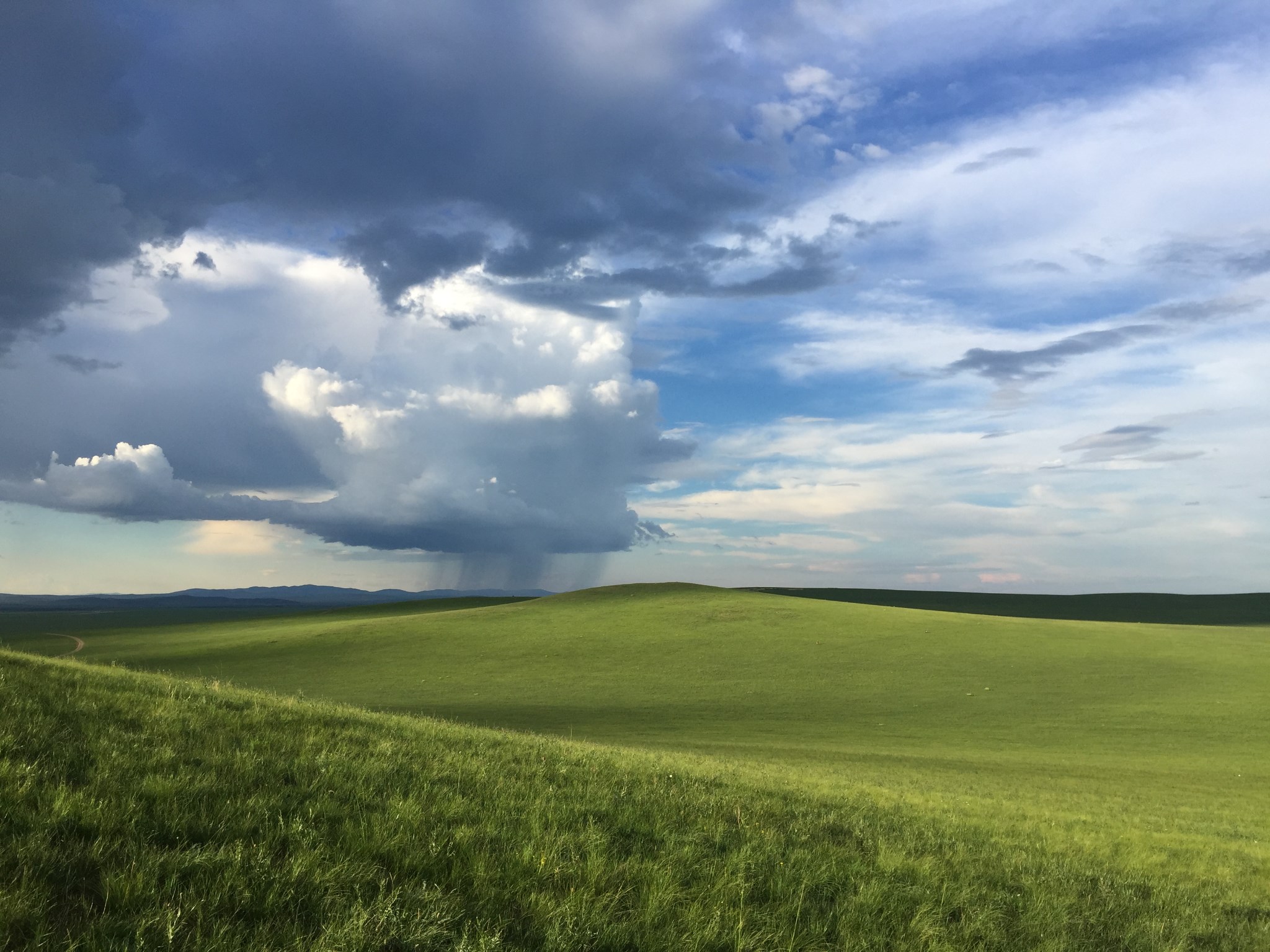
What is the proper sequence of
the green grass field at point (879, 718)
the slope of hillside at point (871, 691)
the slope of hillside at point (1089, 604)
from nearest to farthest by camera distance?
the green grass field at point (879, 718), the slope of hillside at point (871, 691), the slope of hillside at point (1089, 604)

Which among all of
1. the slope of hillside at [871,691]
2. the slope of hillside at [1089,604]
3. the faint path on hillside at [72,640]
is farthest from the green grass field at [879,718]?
the slope of hillside at [1089,604]

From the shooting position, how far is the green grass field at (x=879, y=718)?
804 centimetres

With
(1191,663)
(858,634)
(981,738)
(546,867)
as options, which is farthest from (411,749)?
(1191,663)

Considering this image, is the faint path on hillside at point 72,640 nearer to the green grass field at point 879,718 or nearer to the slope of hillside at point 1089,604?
the green grass field at point 879,718

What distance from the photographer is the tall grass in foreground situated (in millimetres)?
4574

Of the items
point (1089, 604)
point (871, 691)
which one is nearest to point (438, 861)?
point (871, 691)

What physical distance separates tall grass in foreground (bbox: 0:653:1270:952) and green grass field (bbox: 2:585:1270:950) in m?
0.08

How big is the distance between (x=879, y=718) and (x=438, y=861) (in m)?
42.3

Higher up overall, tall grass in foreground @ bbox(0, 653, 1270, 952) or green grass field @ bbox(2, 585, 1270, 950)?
tall grass in foreground @ bbox(0, 653, 1270, 952)

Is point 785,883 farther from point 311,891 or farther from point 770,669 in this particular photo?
point 770,669

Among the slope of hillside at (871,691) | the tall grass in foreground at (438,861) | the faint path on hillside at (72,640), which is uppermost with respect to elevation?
the tall grass in foreground at (438,861)

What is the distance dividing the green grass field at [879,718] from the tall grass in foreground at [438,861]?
0.25 ft

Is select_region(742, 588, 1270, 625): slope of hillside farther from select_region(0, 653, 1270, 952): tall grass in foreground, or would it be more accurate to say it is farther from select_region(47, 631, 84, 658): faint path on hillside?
select_region(0, 653, 1270, 952): tall grass in foreground

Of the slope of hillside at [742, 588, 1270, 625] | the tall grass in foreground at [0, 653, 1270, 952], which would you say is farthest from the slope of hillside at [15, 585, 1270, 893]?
the slope of hillside at [742, 588, 1270, 625]
